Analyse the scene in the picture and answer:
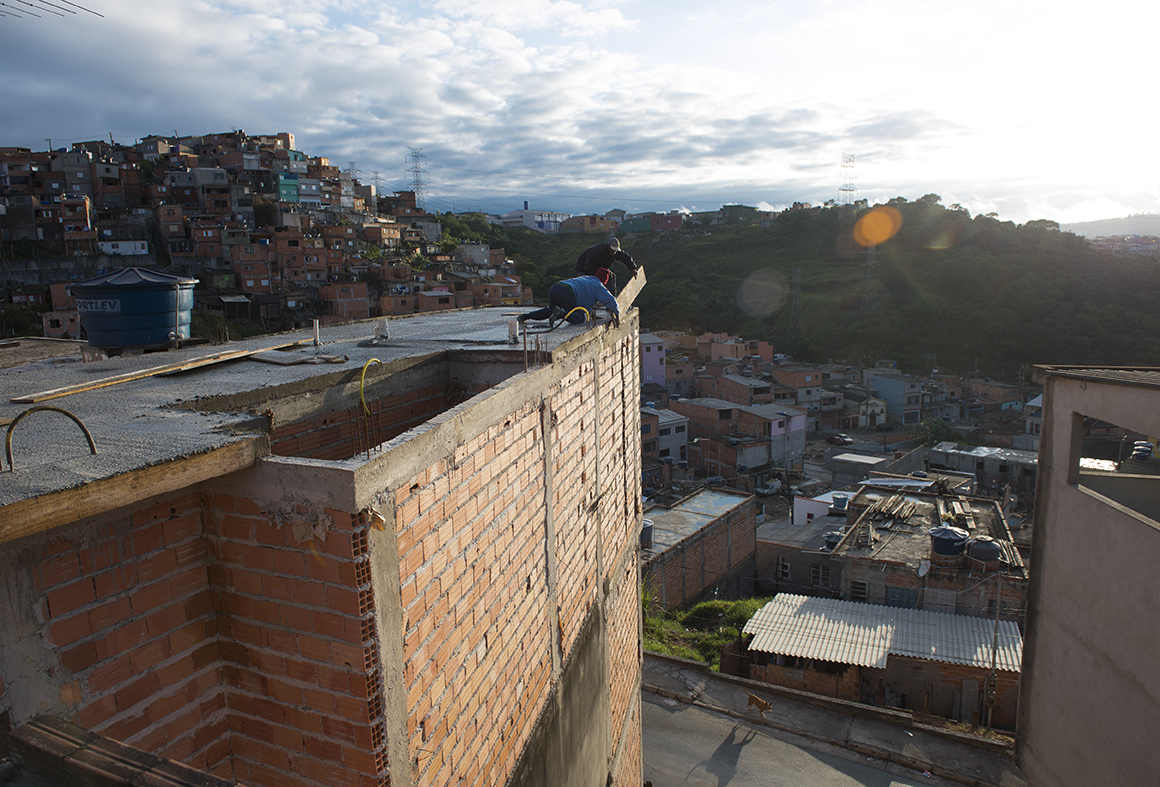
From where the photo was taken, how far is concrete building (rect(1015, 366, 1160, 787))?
19.6 ft

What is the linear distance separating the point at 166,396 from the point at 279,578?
1343 millimetres

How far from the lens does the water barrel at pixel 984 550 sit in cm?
1410

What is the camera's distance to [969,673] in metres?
12.3

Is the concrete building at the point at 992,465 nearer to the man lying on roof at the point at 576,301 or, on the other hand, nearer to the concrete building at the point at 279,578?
the man lying on roof at the point at 576,301

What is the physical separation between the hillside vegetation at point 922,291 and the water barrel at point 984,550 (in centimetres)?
3634

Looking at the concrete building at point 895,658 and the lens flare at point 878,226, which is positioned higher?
the lens flare at point 878,226

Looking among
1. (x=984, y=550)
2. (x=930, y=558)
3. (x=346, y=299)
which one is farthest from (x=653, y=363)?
(x=984, y=550)

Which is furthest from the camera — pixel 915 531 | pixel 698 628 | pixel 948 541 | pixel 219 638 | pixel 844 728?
pixel 915 531

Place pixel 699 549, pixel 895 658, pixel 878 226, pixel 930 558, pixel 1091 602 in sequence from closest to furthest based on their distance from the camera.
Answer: pixel 1091 602 < pixel 895 658 < pixel 930 558 < pixel 699 549 < pixel 878 226

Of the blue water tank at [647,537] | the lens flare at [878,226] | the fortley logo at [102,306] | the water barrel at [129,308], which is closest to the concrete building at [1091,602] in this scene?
the water barrel at [129,308]

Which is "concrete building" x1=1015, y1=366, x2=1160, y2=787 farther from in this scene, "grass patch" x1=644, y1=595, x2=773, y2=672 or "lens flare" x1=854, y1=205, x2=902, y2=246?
"lens flare" x1=854, y1=205, x2=902, y2=246

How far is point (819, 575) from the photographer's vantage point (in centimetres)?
1861

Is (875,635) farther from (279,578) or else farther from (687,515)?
(279,578)

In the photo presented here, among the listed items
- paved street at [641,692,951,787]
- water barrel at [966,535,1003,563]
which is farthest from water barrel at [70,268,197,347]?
water barrel at [966,535,1003,563]
